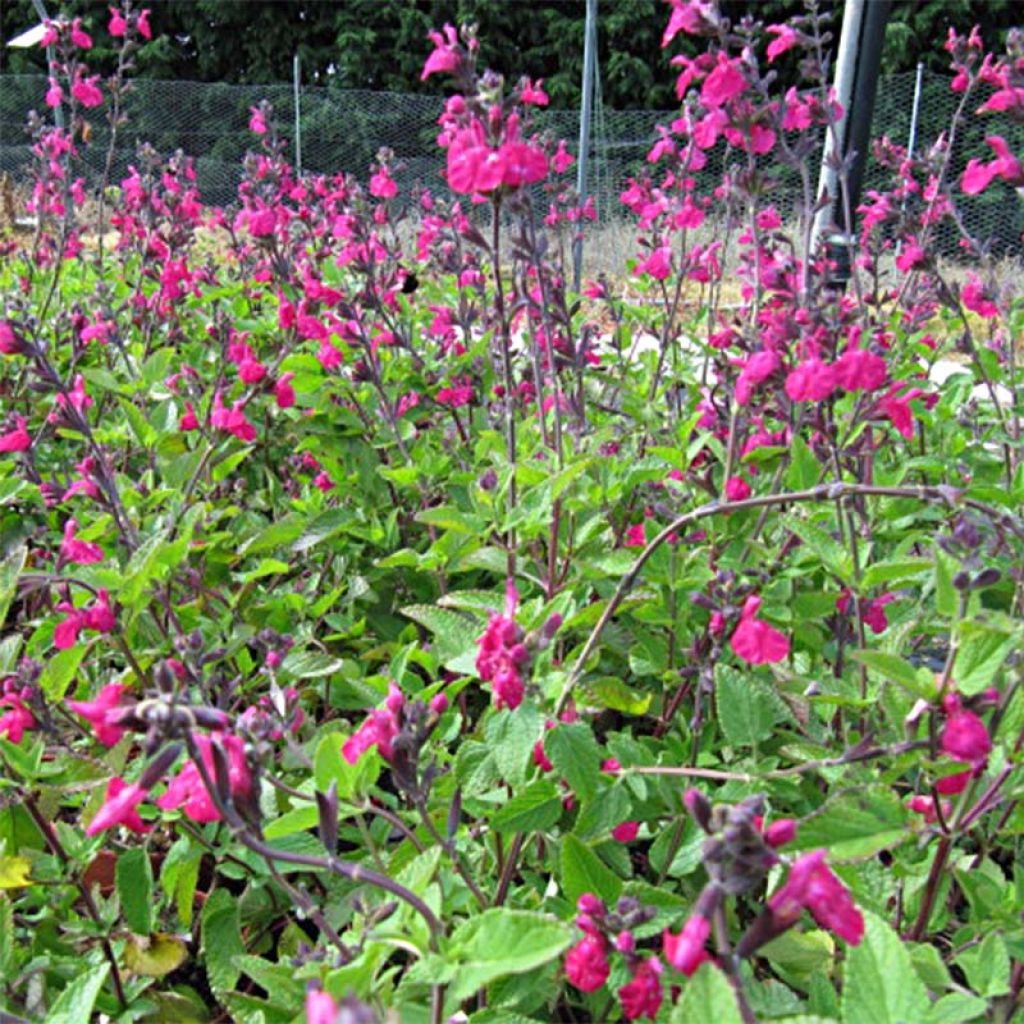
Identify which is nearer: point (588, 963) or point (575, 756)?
point (588, 963)

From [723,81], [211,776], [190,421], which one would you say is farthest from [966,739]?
[190,421]

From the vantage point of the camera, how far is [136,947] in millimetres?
1684

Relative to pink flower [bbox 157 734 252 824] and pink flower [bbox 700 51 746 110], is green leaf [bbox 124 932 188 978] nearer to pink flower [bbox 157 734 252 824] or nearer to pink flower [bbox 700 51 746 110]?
pink flower [bbox 157 734 252 824]

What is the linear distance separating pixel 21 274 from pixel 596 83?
783 centimetres

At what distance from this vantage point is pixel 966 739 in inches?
42.6

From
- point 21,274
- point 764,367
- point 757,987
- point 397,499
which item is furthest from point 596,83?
point 757,987

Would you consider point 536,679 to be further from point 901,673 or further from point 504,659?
point 901,673

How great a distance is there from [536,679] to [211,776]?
548 millimetres

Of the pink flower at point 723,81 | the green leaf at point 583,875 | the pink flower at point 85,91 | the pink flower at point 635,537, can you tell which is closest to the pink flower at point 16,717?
the green leaf at point 583,875

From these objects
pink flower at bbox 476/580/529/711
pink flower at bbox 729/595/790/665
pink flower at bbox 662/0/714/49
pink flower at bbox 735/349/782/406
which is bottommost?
pink flower at bbox 729/595/790/665

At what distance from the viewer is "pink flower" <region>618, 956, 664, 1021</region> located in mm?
1058

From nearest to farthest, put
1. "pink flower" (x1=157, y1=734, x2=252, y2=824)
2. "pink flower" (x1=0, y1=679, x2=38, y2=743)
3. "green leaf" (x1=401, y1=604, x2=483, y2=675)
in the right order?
1. "pink flower" (x1=157, y1=734, x2=252, y2=824)
2. "pink flower" (x1=0, y1=679, x2=38, y2=743)
3. "green leaf" (x1=401, y1=604, x2=483, y2=675)

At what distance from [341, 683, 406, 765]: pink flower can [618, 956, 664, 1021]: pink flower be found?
1.07ft

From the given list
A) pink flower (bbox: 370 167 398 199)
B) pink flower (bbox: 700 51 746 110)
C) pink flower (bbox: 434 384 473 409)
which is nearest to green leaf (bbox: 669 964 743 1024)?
pink flower (bbox: 700 51 746 110)
